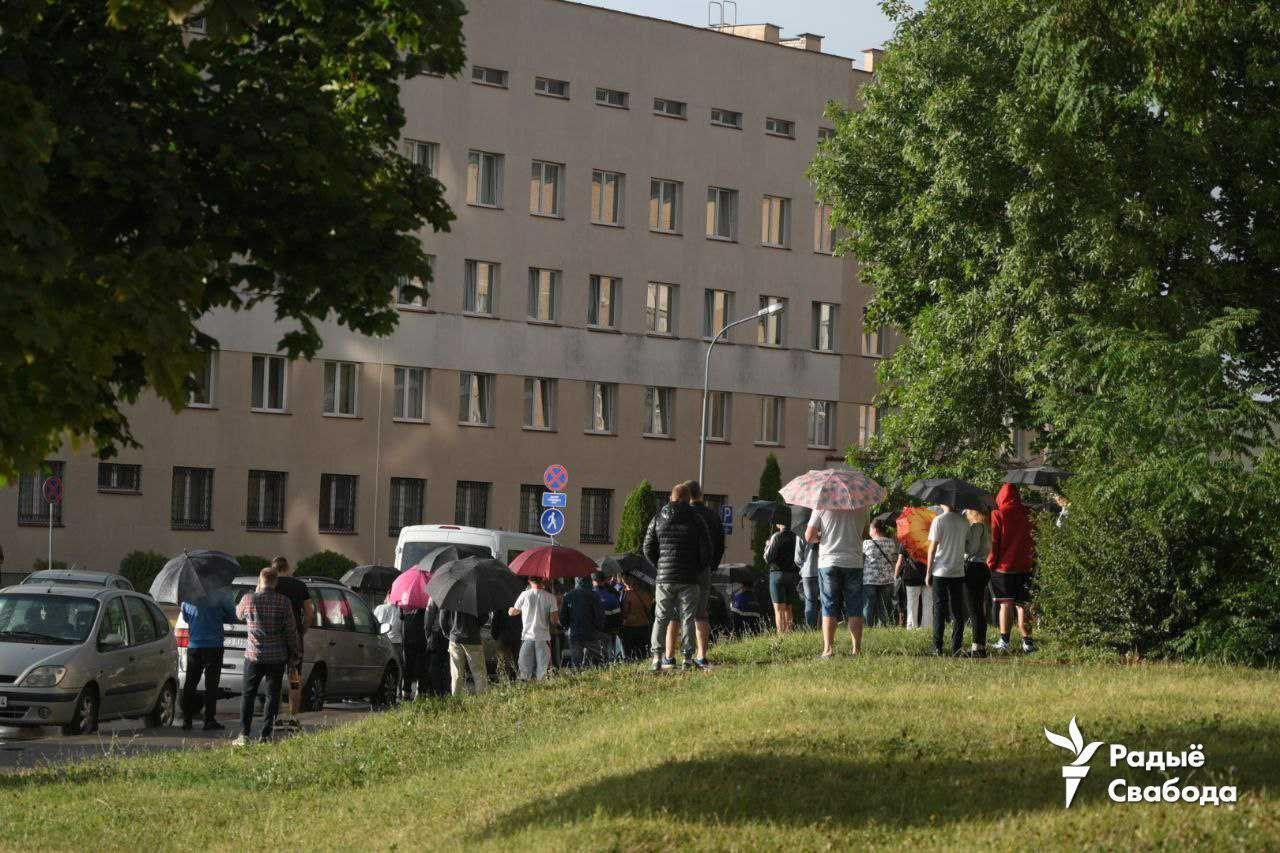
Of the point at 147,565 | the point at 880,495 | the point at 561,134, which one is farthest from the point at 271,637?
the point at 561,134

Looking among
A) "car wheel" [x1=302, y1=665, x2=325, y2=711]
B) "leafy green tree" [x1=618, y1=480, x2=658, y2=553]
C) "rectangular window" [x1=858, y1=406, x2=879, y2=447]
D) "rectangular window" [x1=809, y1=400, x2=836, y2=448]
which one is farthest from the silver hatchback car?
"rectangular window" [x1=858, y1=406, x2=879, y2=447]

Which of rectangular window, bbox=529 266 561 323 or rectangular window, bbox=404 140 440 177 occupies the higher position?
rectangular window, bbox=404 140 440 177

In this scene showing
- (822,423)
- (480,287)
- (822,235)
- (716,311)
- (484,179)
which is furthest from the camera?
(822,423)

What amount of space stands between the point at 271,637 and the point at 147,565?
32.6 metres

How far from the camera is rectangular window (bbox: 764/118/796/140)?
62.4m

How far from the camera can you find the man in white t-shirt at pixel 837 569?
19.0 metres

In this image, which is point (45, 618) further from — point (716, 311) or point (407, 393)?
point (716, 311)

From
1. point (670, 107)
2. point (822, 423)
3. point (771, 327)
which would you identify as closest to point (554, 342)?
point (771, 327)

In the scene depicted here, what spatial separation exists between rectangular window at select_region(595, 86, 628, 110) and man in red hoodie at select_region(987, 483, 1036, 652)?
39.7m

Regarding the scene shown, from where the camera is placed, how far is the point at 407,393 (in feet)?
185

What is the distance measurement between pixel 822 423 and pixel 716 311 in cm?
616

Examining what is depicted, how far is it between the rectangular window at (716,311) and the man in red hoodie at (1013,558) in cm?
4055

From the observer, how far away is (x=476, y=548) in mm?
30781

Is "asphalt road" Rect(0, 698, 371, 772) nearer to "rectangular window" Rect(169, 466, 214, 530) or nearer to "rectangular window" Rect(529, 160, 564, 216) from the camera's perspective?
"rectangular window" Rect(169, 466, 214, 530)
